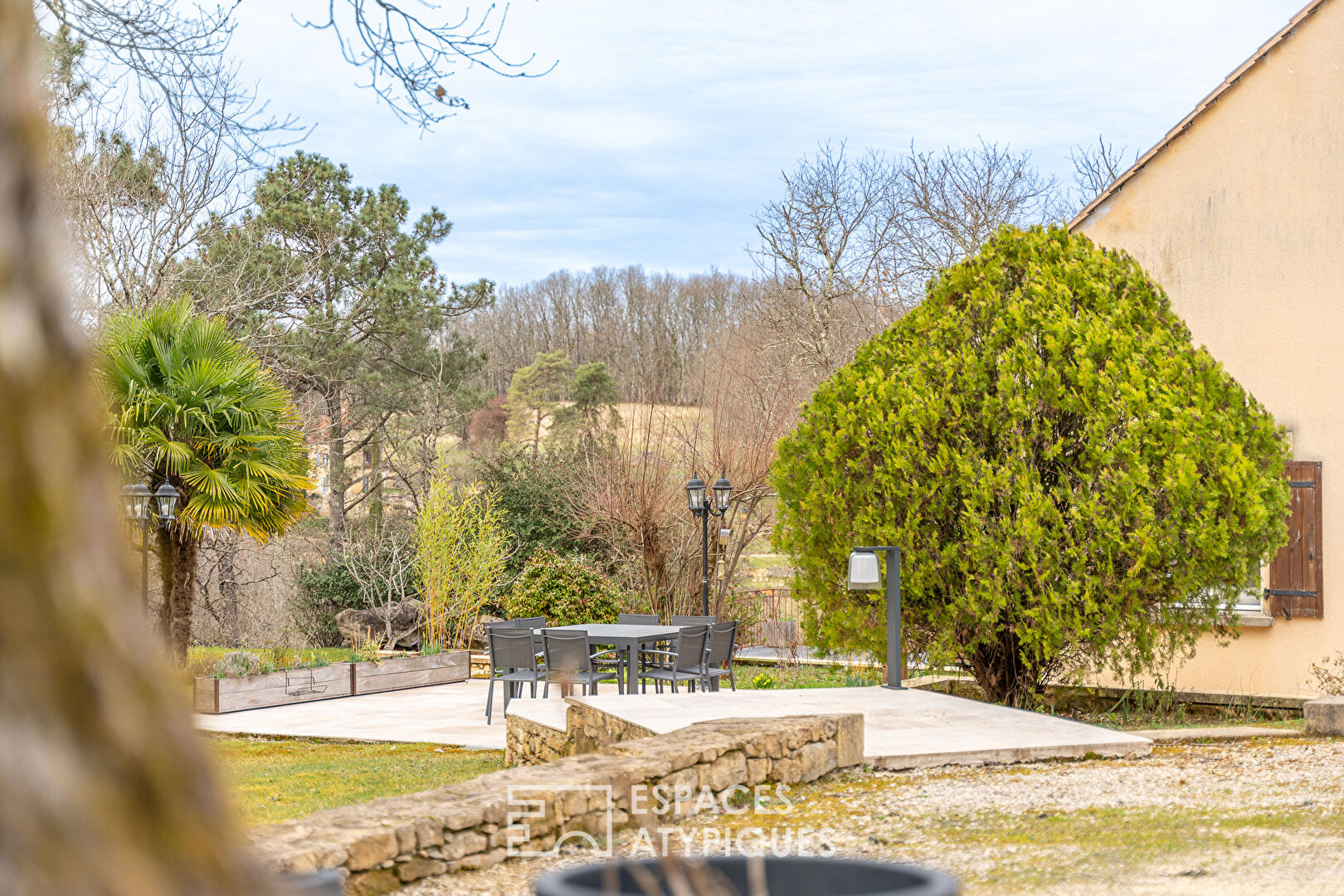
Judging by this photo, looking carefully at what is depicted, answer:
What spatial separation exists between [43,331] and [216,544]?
69.0 ft

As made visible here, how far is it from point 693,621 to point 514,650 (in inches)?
91.2

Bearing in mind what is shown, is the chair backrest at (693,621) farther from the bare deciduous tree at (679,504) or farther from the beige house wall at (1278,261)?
the beige house wall at (1278,261)

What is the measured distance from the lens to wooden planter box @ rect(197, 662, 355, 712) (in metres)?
12.3

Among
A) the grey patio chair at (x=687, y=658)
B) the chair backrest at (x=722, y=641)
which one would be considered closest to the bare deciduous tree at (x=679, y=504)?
the chair backrest at (x=722, y=641)

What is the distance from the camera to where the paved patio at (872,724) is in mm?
6684

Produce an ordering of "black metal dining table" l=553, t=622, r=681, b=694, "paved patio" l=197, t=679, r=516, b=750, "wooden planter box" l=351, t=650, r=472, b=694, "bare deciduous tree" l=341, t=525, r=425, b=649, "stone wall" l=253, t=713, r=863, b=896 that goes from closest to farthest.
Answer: "stone wall" l=253, t=713, r=863, b=896 < "black metal dining table" l=553, t=622, r=681, b=694 < "paved patio" l=197, t=679, r=516, b=750 < "wooden planter box" l=351, t=650, r=472, b=694 < "bare deciduous tree" l=341, t=525, r=425, b=649

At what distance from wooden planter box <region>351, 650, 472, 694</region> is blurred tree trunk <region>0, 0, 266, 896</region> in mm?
13404

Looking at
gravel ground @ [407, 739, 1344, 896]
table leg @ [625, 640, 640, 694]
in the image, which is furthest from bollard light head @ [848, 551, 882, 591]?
table leg @ [625, 640, 640, 694]

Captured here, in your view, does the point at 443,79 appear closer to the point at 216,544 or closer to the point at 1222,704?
the point at 1222,704

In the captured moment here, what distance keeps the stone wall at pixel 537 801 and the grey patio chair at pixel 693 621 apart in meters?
5.29

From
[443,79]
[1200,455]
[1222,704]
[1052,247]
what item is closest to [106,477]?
[443,79]

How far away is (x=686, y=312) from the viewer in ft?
138

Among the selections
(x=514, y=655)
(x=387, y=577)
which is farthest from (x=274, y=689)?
(x=387, y=577)

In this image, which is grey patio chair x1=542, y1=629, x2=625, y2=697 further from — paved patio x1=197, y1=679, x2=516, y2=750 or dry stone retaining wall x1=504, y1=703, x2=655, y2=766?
dry stone retaining wall x1=504, y1=703, x2=655, y2=766
